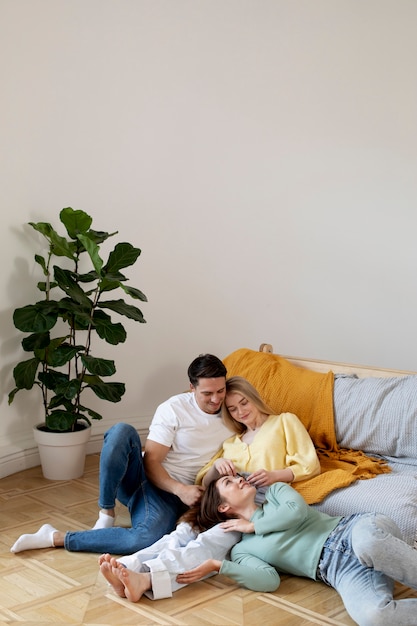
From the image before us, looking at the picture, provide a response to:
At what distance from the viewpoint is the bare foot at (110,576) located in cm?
236

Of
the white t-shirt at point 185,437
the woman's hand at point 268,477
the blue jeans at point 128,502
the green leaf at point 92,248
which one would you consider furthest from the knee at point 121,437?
the green leaf at point 92,248

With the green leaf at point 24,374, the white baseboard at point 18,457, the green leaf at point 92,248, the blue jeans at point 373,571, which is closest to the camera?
the blue jeans at point 373,571

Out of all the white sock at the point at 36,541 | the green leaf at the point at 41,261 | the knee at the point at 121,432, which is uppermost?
the green leaf at the point at 41,261

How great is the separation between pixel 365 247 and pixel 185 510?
2.24m

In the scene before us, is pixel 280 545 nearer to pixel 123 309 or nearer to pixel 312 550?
pixel 312 550

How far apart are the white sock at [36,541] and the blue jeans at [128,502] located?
0.07 metres

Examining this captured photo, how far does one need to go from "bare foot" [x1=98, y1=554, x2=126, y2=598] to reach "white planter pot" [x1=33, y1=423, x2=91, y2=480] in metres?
1.32

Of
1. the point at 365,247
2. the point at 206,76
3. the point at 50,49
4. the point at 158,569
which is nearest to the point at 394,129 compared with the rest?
the point at 365,247

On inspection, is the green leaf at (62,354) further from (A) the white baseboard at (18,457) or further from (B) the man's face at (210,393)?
(B) the man's face at (210,393)

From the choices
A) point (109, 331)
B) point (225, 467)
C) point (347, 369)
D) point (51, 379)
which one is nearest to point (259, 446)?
point (225, 467)

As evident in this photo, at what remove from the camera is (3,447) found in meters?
3.75

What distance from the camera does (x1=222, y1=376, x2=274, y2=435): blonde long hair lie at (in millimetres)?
2990

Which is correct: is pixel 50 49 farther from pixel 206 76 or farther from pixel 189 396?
pixel 189 396

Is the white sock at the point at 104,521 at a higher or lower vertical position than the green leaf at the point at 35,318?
lower
